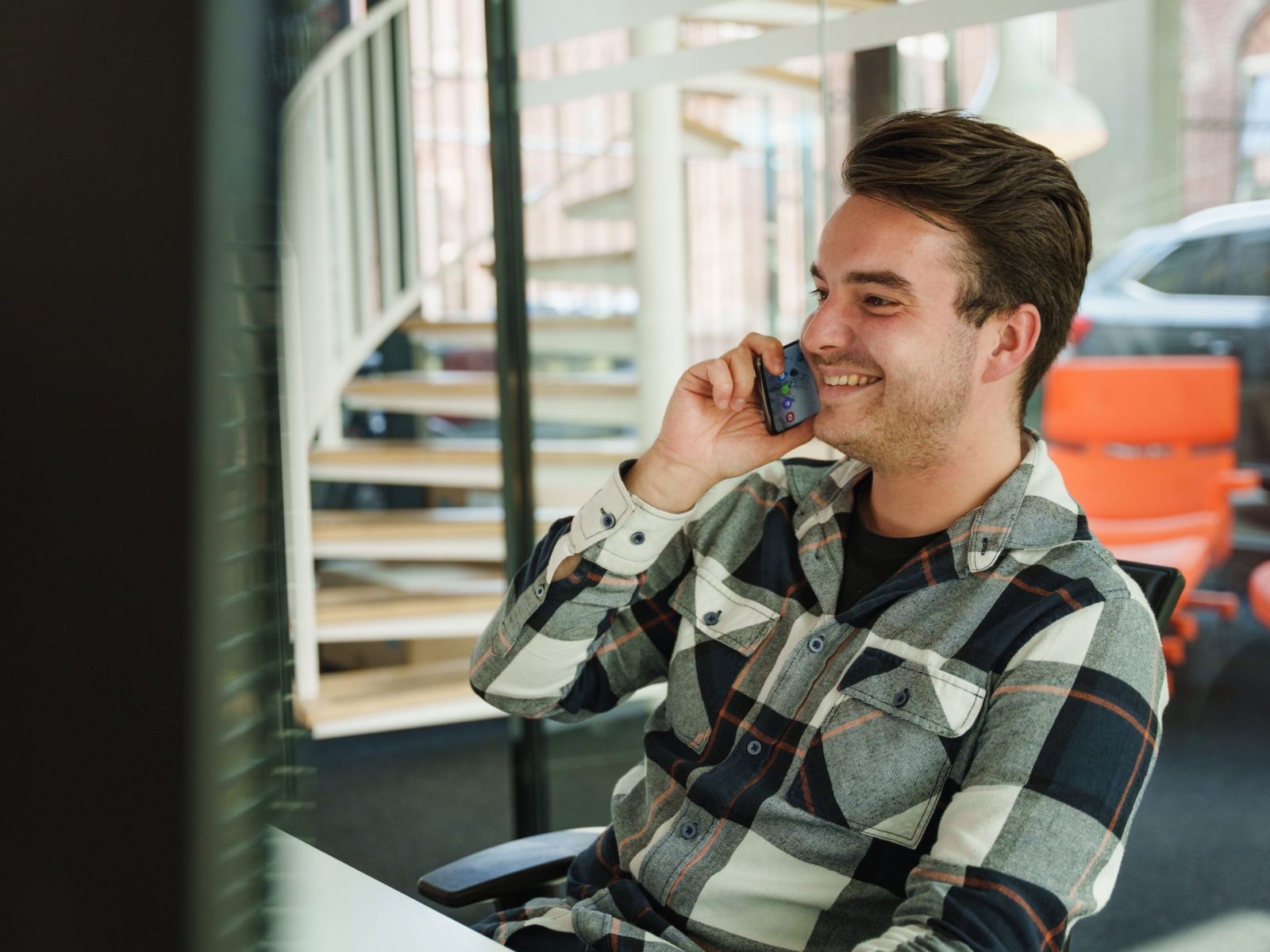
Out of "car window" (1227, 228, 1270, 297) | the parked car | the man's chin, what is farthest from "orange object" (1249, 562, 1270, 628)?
the man's chin

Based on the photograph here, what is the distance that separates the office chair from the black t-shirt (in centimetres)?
23

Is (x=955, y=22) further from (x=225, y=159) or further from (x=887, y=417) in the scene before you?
(x=225, y=159)

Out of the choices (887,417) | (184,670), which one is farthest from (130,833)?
(887,417)

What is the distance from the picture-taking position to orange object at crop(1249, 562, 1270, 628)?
1918 millimetres

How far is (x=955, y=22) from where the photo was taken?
1.87 meters

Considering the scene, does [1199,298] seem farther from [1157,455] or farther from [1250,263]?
[1157,455]

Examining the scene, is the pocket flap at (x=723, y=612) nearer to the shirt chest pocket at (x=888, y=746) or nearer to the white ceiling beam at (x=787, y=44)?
the shirt chest pocket at (x=888, y=746)

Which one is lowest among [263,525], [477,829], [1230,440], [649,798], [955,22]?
[477,829]

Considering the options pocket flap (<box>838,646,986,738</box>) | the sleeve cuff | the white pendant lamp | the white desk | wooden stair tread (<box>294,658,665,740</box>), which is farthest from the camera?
wooden stair tread (<box>294,658,665,740</box>)

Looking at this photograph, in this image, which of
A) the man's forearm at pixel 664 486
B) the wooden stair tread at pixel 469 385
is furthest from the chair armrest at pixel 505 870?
the wooden stair tread at pixel 469 385

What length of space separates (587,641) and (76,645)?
125cm

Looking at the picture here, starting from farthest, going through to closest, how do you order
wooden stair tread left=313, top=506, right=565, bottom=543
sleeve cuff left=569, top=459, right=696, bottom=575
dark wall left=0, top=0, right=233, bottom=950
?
wooden stair tread left=313, top=506, right=565, bottom=543 → sleeve cuff left=569, top=459, right=696, bottom=575 → dark wall left=0, top=0, right=233, bottom=950

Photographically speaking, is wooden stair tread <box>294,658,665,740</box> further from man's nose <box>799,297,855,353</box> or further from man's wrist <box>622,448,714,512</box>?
man's nose <box>799,297,855,353</box>

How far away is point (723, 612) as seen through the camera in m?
1.38
